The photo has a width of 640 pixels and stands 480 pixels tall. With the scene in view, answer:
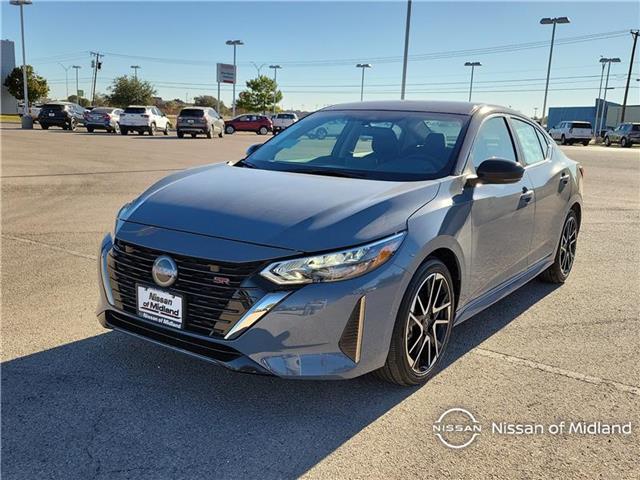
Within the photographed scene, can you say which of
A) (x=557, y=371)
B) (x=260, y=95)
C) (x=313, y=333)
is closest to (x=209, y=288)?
(x=313, y=333)

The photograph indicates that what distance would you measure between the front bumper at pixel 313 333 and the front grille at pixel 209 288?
0.23 feet

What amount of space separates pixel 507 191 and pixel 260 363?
2.32 metres

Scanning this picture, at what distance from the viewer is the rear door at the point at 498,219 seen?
384 centimetres

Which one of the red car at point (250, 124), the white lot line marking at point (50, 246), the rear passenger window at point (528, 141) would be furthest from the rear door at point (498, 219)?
the red car at point (250, 124)

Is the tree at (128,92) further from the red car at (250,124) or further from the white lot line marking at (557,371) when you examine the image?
the white lot line marking at (557,371)

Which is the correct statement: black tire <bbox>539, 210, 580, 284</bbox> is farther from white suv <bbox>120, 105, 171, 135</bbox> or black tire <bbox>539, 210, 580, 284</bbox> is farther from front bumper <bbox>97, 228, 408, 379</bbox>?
white suv <bbox>120, 105, 171, 135</bbox>

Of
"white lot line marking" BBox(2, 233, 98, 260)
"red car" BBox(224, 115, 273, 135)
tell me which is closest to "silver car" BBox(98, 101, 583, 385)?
"white lot line marking" BBox(2, 233, 98, 260)

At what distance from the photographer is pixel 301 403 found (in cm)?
320

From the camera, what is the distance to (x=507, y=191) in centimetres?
416

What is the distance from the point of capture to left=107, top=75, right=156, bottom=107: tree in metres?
85.1

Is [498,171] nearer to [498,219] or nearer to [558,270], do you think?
[498,219]

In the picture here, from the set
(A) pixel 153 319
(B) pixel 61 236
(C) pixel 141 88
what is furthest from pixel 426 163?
(C) pixel 141 88

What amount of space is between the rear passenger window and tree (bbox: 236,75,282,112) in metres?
83.3

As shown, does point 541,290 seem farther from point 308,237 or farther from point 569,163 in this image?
point 308,237
